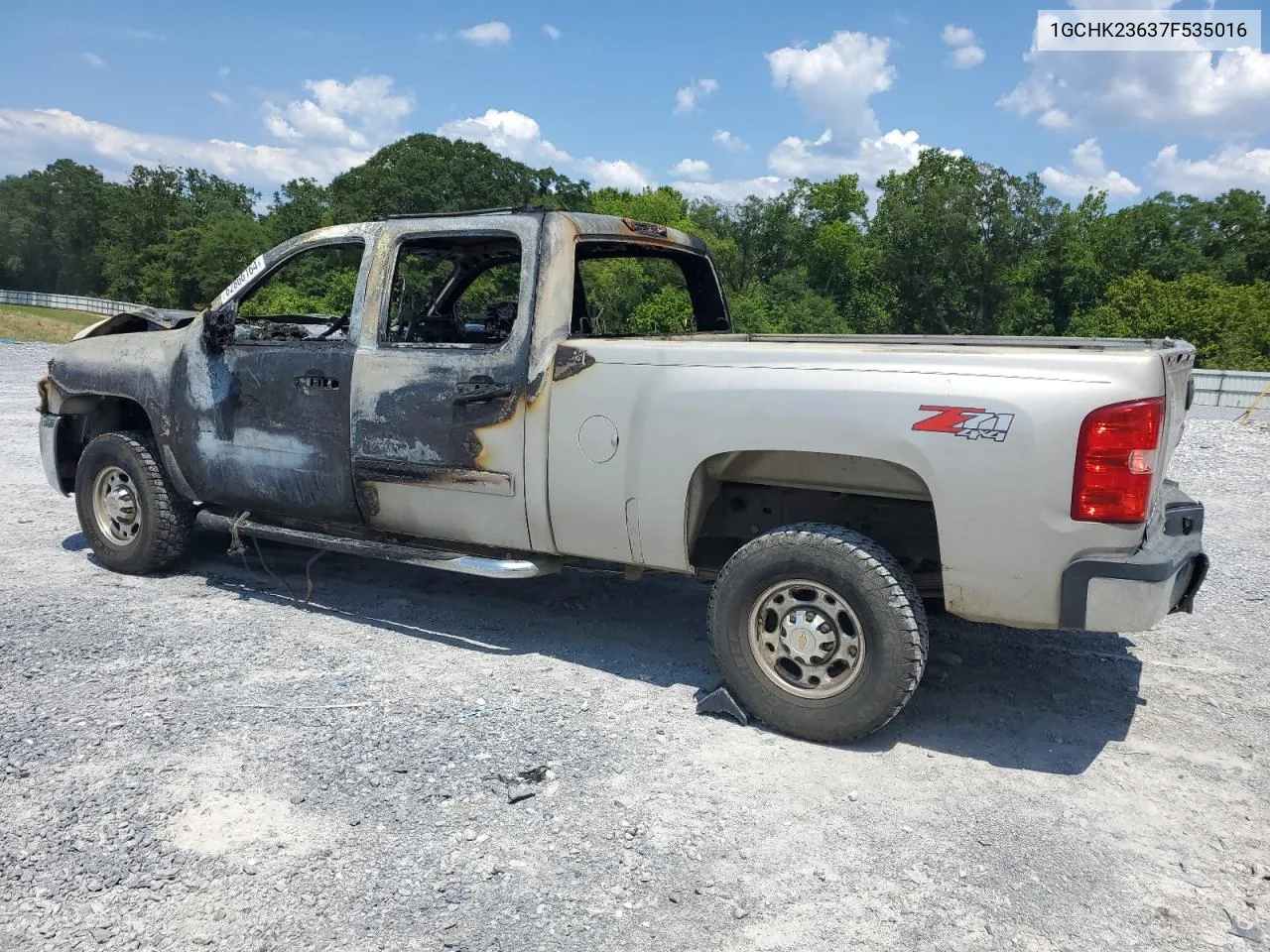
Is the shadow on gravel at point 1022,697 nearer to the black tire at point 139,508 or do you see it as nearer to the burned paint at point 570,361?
the burned paint at point 570,361

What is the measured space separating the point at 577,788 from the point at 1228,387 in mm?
18314

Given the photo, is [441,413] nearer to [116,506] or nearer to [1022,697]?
[116,506]

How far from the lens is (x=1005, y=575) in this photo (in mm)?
3432

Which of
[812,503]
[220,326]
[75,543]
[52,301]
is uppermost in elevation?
[52,301]

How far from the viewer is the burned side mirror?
5.18 m

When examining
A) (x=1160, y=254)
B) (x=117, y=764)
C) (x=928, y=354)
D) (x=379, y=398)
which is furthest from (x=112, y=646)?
(x=1160, y=254)

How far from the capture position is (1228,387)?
57.8 feet

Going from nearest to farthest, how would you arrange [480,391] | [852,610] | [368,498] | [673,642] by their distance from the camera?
[852,610]
[480,391]
[368,498]
[673,642]

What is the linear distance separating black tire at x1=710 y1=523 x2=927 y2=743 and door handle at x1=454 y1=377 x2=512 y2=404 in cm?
130

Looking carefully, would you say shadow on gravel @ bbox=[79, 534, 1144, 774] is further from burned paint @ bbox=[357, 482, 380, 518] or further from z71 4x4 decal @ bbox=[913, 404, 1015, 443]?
z71 4x4 decal @ bbox=[913, 404, 1015, 443]

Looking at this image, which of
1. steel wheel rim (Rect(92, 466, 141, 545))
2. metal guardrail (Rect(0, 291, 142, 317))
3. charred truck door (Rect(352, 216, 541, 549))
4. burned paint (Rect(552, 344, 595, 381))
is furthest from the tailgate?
metal guardrail (Rect(0, 291, 142, 317))

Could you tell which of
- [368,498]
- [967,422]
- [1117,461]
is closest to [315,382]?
[368,498]

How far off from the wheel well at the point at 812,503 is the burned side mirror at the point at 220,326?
9.34 feet

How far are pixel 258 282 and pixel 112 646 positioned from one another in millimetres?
2034
